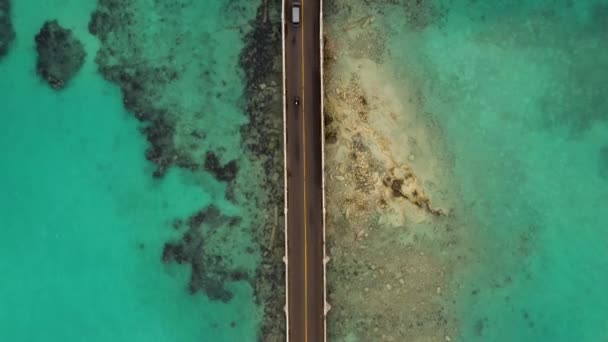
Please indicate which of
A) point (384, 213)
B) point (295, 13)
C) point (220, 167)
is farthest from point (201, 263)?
point (295, 13)

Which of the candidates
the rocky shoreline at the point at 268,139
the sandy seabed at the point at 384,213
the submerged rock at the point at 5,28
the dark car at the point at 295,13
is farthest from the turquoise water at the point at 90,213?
the sandy seabed at the point at 384,213

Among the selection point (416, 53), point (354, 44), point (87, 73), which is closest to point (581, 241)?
point (416, 53)

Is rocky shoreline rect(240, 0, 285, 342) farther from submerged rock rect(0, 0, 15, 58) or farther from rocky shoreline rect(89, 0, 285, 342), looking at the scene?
submerged rock rect(0, 0, 15, 58)

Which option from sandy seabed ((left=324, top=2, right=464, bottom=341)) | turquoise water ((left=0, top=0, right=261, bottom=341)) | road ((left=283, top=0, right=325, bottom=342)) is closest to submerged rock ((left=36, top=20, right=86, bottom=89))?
turquoise water ((left=0, top=0, right=261, bottom=341))

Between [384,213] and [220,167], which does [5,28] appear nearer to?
[220,167]

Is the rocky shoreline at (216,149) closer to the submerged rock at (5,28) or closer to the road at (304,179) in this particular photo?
the road at (304,179)

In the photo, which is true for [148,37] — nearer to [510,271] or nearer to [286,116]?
[286,116]
